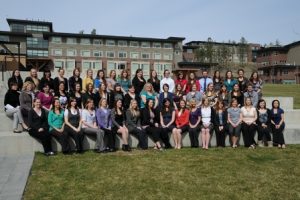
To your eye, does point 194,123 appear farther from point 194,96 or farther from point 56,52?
point 56,52

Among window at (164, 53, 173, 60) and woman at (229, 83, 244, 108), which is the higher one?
window at (164, 53, 173, 60)

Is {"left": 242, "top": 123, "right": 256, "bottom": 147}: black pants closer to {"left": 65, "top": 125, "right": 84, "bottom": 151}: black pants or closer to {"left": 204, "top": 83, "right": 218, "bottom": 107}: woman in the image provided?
{"left": 204, "top": 83, "right": 218, "bottom": 107}: woman

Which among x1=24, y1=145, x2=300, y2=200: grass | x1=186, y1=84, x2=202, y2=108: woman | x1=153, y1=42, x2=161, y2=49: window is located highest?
x1=153, y1=42, x2=161, y2=49: window

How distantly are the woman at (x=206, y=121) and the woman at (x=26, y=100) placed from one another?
513cm

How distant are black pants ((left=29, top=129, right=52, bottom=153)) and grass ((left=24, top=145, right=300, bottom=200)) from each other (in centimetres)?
26

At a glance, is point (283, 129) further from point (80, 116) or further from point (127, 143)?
point (80, 116)

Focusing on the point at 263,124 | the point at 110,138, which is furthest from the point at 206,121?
the point at 110,138

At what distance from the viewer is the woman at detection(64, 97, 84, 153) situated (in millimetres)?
9814

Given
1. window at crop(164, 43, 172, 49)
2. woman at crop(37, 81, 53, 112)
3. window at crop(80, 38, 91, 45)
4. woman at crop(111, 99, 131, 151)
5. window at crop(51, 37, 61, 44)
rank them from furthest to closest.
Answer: window at crop(164, 43, 172, 49) < window at crop(80, 38, 91, 45) < window at crop(51, 37, 61, 44) < woman at crop(37, 81, 53, 112) < woman at crop(111, 99, 131, 151)

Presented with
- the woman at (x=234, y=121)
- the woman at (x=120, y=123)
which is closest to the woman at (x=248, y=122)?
the woman at (x=234, y=121)

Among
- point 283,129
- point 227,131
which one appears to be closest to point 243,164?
point 227,131

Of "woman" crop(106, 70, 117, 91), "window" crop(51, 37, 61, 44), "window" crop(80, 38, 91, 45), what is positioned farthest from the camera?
"window" crop(80, 38, 91, 45)

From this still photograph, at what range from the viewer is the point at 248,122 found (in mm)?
11125

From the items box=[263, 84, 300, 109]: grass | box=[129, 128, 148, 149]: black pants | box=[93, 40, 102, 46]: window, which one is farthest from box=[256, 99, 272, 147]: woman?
box=[93, 40, 102, 46]: window
